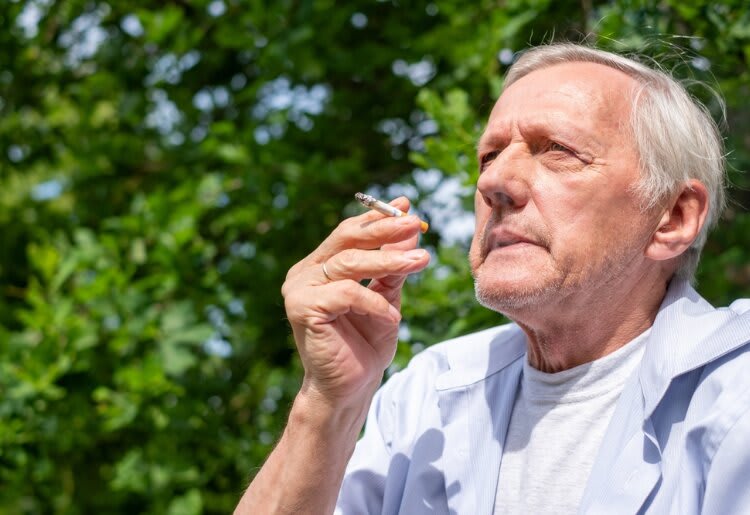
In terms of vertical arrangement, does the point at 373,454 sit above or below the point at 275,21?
below

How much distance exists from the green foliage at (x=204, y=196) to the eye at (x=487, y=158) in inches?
22.0

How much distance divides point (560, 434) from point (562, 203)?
431mm

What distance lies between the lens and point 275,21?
10.9 ft

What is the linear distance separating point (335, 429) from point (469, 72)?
5.83ft

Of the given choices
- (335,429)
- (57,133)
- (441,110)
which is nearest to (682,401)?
(335,429)

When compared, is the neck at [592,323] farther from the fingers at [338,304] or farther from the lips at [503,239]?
the fingers at [338,304]

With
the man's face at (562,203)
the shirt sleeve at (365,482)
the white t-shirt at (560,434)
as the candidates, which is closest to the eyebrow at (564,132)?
the man's face at (562,203)

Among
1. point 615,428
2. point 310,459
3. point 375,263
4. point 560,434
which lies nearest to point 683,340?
point 615,428

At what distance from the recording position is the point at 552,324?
5.84ft

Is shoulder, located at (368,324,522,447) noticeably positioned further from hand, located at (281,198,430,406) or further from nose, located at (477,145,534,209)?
nose, located at (477,145,534,209)

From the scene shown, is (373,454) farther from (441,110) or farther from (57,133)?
(57,133)

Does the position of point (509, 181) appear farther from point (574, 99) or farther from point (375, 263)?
point (375, 263)

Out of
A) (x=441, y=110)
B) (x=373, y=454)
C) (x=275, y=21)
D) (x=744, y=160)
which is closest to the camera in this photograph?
(x=373, y=454)

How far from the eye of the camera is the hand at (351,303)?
1.60 m
